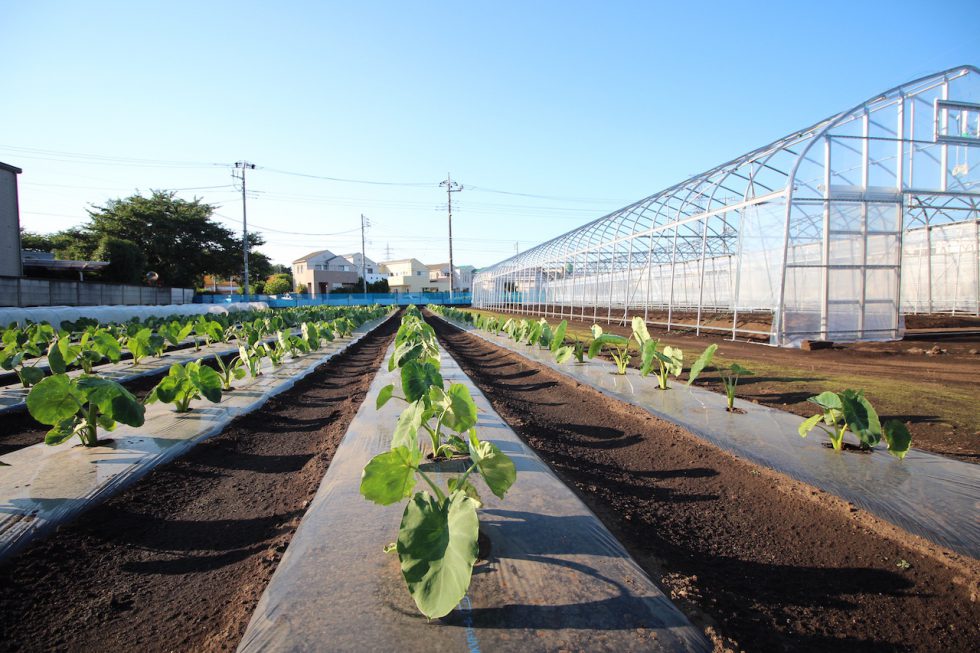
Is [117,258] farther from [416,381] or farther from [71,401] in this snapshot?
[416,381]

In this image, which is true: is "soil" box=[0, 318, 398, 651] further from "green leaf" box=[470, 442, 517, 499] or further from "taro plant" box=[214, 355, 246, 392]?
"taro plant" box=[214, 355, 246, 392]

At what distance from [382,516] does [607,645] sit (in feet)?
4.58

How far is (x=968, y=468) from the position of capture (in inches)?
126

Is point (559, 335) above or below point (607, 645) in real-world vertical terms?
above

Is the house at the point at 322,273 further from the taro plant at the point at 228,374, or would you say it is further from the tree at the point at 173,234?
the taro plant at the point at 228,374

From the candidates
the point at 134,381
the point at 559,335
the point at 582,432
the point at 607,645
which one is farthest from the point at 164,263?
the point at 607,645

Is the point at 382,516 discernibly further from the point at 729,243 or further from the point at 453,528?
the point at 729,243

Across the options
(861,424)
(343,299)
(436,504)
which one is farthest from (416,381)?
(343,299)

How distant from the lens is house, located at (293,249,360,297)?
64.6 m

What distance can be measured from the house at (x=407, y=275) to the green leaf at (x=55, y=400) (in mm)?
78299

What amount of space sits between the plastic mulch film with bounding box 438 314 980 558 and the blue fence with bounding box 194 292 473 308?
3906 centimetres

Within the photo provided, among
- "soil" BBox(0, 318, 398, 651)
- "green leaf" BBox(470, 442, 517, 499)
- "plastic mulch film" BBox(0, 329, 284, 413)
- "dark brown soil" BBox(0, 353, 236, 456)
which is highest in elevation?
"green leaf" BBox(470, 442, 517, 499)

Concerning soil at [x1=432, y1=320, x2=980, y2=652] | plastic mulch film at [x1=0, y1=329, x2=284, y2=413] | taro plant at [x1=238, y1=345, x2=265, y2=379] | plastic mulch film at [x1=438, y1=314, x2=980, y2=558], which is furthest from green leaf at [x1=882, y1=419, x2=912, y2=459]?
taro plant at [x1=238, y1=345, x2=265, y2=379]

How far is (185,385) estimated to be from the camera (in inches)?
186
